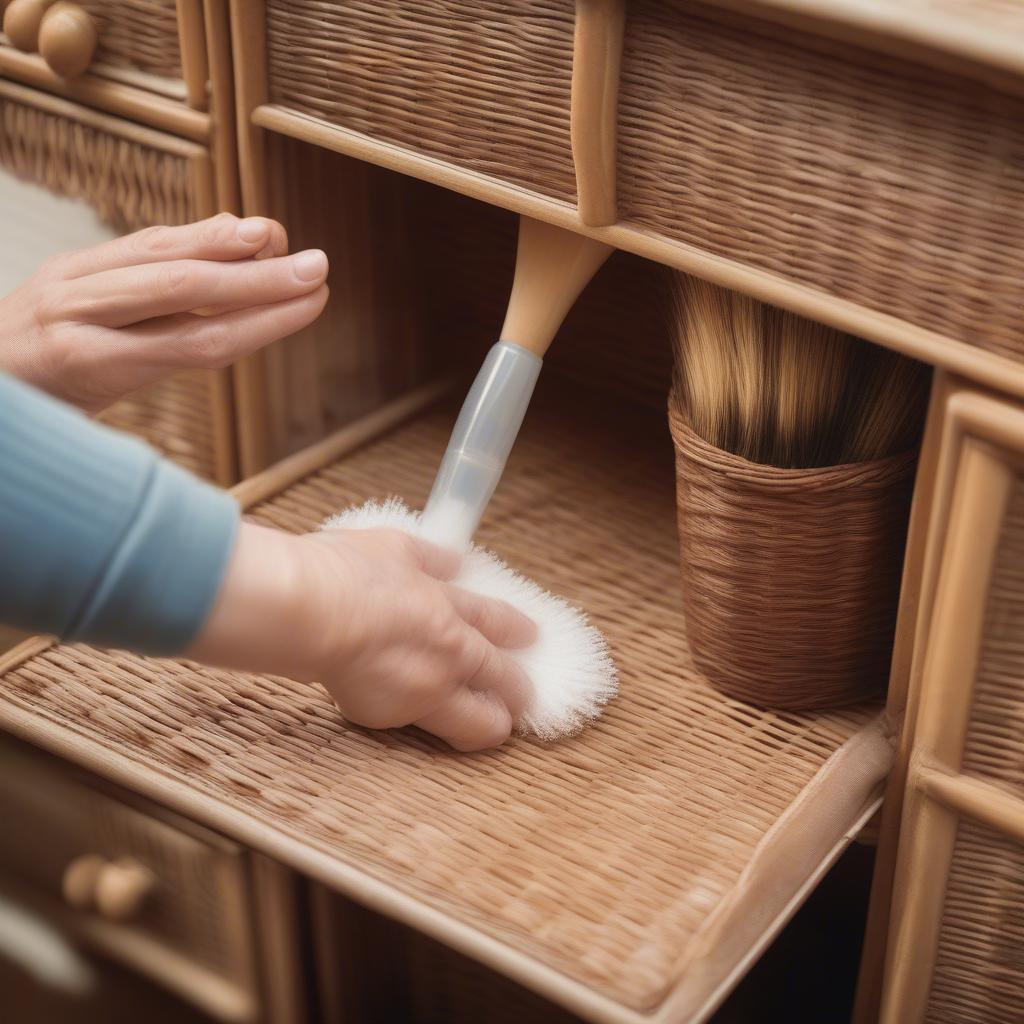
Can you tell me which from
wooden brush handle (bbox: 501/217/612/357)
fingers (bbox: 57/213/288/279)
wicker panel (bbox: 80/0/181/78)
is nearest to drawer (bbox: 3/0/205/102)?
wicker panel (bbox: 80/0/181/78)

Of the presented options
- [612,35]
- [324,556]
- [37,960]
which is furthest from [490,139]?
[37,960]

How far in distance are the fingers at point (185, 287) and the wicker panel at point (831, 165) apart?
19cm

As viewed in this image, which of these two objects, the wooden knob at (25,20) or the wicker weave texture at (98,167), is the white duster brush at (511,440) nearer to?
the wicker weave texture at (98,167)

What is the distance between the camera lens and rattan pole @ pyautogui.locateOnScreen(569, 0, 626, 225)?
65 cm

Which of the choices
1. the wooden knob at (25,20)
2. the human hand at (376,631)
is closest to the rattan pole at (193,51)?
the wooden knob at (25,20)

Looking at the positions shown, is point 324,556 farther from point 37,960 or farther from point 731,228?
point 37,960

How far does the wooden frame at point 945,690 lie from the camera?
0.62 m

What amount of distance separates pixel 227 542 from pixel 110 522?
53 mm

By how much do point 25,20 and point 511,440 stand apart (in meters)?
0.41

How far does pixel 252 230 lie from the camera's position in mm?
752

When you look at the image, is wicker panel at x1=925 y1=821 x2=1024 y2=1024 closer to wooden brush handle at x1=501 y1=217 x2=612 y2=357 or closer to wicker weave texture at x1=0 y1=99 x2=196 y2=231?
wooden brush handle at x1=501 y1=217 x2=612 y2=357

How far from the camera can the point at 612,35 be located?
65 centimetres

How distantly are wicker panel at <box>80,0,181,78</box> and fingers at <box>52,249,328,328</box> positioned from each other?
17 centimetres

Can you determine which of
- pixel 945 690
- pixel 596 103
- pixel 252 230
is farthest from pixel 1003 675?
pixel 252 230
